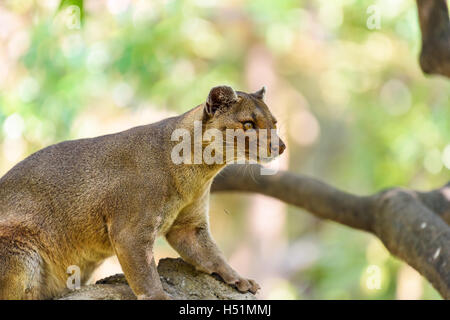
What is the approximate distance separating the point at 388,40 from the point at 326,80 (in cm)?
247

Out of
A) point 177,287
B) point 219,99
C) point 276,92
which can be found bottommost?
point 177,287

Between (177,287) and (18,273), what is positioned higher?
(18,273)

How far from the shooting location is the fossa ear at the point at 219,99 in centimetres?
440

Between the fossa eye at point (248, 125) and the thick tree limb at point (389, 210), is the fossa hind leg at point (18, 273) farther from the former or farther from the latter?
the thick tree limb at point (389, 210)

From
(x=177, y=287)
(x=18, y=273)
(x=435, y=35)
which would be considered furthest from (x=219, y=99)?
(x=435, y=35)

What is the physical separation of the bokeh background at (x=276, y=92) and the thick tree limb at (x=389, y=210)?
3.09 m

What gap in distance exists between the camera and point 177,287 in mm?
4609

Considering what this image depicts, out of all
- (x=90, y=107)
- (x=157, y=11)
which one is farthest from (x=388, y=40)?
(x=90, y=107)

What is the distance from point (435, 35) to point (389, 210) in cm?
164

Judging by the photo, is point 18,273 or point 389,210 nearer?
point 18,273

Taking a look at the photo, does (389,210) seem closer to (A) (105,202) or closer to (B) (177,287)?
(B) (177,287)

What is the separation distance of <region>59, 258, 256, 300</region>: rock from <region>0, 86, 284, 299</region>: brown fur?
0.11 metres

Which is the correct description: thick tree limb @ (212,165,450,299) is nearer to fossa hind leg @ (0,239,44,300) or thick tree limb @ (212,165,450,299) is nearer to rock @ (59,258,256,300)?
rock @ (59,258,256,300)

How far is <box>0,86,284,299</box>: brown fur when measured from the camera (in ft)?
13.8
